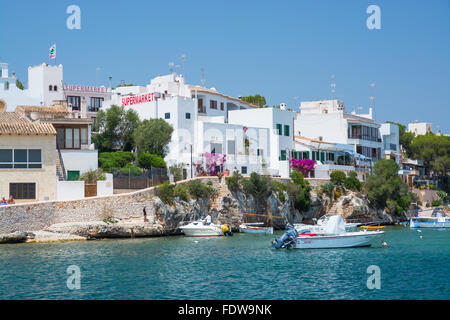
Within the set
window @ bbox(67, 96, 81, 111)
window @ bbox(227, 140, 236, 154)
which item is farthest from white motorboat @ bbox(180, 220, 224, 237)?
window @ bbox(67, 96, 81, 111)

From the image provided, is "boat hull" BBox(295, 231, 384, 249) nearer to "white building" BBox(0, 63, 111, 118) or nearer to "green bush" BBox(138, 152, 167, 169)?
"green bush" BBox(138, 152, 167, 169)

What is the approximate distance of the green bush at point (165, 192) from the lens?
58.0 meters

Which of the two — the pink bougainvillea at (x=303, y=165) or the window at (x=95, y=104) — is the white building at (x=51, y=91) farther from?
the pink bougainvillea at (x=303, y=165)

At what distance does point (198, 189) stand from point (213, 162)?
8.77 meters

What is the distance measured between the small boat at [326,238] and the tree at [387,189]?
28.6m

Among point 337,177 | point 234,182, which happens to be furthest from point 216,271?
point 337,177

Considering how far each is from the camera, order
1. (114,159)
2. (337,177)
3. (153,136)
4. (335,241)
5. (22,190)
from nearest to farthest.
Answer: (335,241) < (22,190) < (114,159) < (153,136) < (337,177)

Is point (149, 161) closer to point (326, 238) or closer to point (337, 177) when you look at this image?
point (326, 238)

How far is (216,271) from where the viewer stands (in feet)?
117

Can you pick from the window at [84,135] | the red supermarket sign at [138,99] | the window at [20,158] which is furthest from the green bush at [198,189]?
the red supermarket sign at [138,99]

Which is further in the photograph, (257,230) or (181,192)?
(257,230)

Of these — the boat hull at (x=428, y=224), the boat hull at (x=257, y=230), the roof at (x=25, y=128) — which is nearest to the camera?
the roof at (x=25, y=128)

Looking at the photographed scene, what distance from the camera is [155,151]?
6869 cm

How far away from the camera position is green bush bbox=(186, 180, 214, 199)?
61062 millimetres
